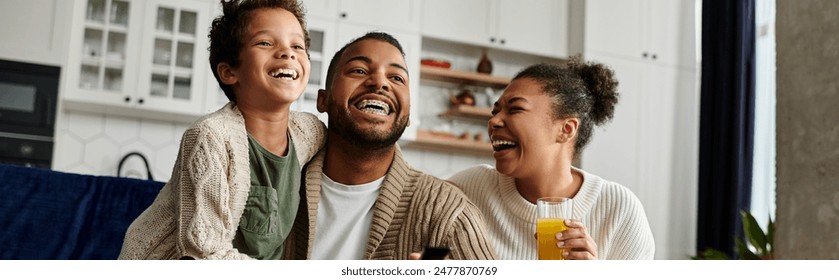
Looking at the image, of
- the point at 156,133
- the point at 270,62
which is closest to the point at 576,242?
the point at 270,62

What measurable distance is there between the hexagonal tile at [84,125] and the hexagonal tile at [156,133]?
146 mm

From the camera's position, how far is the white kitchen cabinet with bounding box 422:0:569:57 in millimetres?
3734

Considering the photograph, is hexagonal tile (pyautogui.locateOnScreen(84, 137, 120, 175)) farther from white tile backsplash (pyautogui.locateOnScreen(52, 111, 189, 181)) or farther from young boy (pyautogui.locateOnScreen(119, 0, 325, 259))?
young boy (pyautogui.locateOnScreen(119, 0, 325, 259))

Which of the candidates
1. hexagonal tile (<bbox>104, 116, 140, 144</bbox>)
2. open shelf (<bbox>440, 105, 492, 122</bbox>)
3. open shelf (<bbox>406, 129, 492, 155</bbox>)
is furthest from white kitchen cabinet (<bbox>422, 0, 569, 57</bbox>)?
hexagonal tile (<bbox>104, 116, 140, 144</bbox>)

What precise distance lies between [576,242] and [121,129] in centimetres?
246

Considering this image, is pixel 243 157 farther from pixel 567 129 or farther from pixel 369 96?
pixel 567 129

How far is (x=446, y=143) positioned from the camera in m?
3.62

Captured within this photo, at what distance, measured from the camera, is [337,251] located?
1226 millimetres

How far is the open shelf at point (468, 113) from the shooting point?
11.9ft

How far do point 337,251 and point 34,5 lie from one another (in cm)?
213

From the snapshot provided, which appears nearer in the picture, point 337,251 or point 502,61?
point 337,251

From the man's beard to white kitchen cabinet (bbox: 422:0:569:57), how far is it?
2.44 meters
